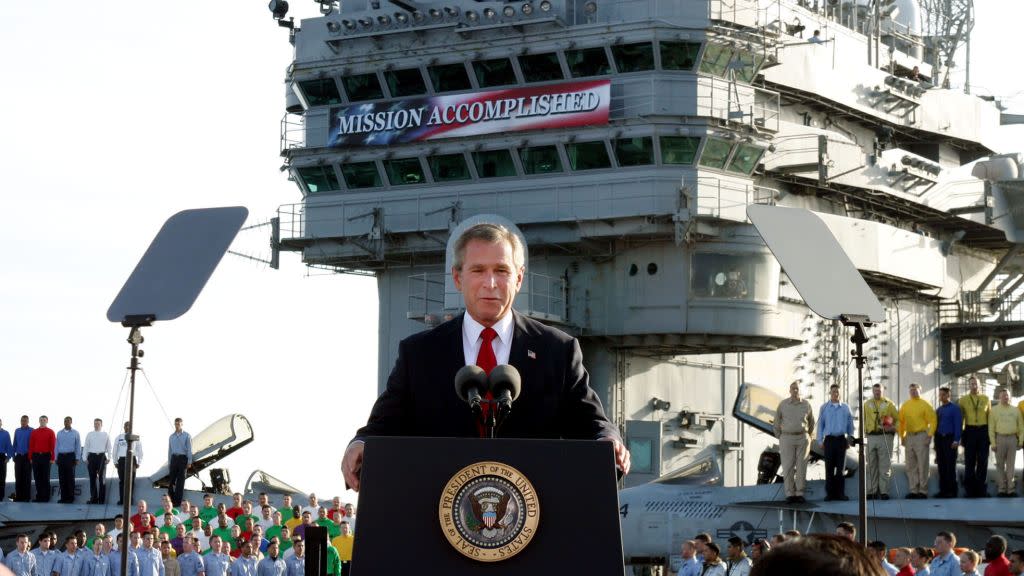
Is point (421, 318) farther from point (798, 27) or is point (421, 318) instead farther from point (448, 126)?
point (798, 27)

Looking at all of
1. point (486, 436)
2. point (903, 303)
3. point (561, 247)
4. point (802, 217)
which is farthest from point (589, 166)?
point (486, 436)

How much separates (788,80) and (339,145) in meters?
9.95

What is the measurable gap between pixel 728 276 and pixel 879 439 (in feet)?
28.4

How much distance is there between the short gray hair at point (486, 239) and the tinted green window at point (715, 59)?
1039 inches

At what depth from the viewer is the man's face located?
17.4 ft

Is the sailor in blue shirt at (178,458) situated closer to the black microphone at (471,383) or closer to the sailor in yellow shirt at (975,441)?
the sailor in yellow shirt at (975,441)

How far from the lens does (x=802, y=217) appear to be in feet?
44.2

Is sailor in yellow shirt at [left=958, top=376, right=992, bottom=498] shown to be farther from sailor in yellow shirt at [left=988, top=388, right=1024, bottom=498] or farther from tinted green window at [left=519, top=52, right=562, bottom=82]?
tinted green window at [left=519, top=52, right=562, bottom=82]

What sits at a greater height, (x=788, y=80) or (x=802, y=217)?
(x=788, y=80)

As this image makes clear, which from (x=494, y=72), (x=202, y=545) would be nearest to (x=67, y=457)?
(x=202, y=545)

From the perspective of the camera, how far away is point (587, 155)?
31.2 metres

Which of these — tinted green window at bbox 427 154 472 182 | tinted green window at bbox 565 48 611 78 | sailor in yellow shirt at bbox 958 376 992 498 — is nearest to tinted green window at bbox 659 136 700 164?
tinted green window at bbox 565 48 611 78

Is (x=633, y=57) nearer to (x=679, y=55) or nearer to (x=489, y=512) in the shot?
(x=679, y=55)

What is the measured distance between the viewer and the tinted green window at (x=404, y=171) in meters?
32.8
